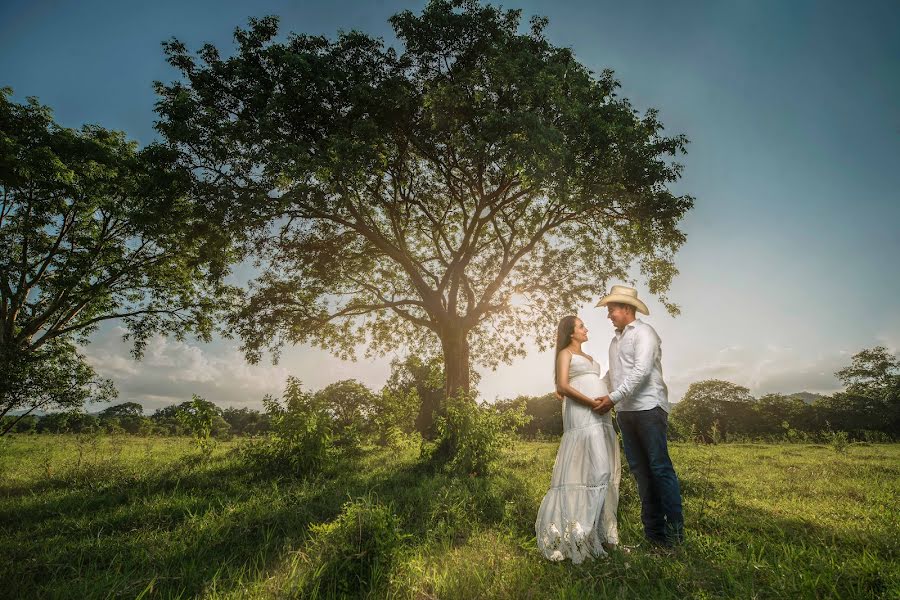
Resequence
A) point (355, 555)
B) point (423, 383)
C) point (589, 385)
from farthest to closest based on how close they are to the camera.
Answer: point (423, 383), point (589, 385), point (355, 555)

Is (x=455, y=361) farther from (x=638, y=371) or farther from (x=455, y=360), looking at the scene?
(x=638, y=371)

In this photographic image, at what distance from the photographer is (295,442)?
8.02 m

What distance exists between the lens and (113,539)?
13.7 ft

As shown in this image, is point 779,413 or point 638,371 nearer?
point 638,371

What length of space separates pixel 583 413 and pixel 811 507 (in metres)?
4.62

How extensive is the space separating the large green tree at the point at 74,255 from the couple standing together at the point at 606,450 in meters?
11.4

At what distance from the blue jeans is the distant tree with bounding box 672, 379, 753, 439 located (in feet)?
191

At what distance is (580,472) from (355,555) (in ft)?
7.58

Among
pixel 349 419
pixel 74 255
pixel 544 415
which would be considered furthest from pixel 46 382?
pixel 544 415

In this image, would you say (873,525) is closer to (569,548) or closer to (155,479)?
(569,548)

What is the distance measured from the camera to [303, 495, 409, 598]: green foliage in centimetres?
287

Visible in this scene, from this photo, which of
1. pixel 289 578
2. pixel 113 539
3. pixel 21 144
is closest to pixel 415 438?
pixel 113 539

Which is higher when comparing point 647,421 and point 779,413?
point 647,421

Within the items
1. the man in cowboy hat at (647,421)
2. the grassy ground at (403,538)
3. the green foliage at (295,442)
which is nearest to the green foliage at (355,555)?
the grassy ground at (403,538)
